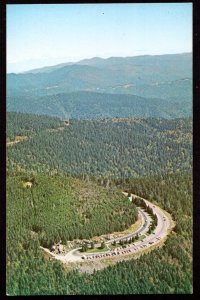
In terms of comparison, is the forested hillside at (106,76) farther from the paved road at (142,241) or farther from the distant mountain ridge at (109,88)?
the paved road at (142,241)

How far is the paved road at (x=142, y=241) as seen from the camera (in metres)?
8.06

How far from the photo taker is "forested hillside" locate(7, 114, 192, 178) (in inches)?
326

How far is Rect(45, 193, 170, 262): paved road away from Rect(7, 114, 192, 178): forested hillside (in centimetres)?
58

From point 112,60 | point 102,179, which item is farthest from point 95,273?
point 112,60

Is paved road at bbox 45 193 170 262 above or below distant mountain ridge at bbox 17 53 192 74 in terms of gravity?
below

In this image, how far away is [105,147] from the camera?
835 centimetres

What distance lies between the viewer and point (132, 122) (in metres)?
8.41

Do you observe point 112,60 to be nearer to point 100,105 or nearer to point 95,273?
point 100,105

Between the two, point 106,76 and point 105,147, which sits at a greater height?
point 106,76

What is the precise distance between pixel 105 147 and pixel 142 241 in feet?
4.98

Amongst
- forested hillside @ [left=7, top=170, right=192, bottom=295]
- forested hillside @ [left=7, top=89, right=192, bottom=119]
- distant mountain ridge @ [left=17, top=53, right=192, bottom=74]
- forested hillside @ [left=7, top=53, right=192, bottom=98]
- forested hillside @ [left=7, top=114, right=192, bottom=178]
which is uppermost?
distant mountain ridge @ [left=17, top=53, right=192, bottom=74]

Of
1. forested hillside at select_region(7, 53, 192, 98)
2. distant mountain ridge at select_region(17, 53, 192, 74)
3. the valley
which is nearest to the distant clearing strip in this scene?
the valley

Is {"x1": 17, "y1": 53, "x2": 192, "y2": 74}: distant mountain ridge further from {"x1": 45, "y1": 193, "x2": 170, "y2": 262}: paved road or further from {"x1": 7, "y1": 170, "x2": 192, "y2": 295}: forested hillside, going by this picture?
{"x1": 45, "y1": 193, "x2": 170, "y2": 262}: paved road

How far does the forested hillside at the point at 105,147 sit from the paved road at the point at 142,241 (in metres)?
0.58
